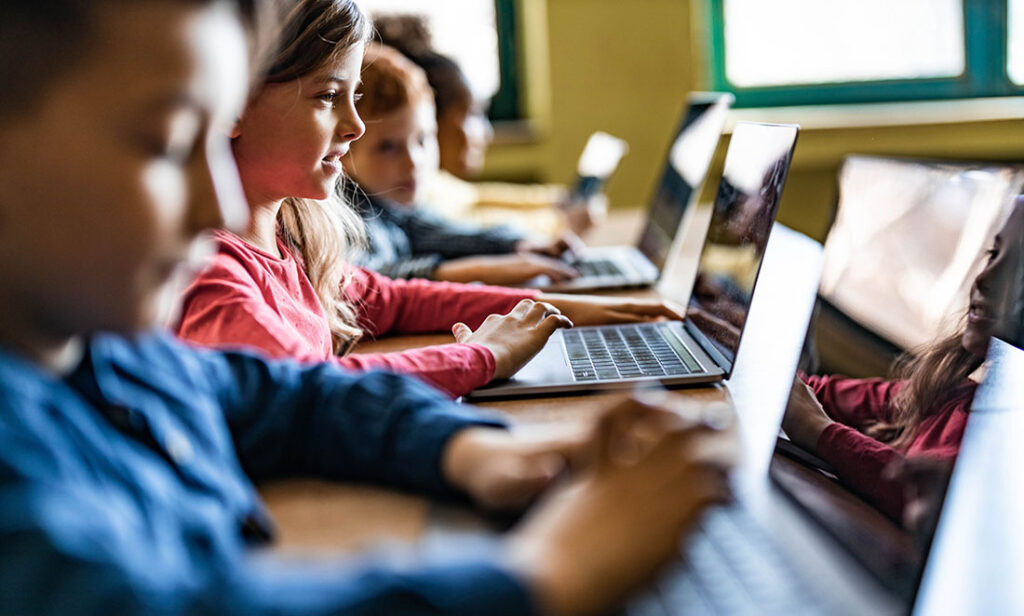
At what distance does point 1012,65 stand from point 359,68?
3.18 metres

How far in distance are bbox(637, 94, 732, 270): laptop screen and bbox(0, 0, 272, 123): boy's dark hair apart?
1.25 meters

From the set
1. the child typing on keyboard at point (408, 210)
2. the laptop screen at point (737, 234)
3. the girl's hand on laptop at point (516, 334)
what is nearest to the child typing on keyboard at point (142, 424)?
the girl's hand on laptop at point (516, 334)

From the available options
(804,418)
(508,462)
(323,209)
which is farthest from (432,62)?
(508,462)

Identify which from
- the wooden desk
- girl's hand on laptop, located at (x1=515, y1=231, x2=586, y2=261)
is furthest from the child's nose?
girl's hand on laptop, located at (x1=515, y1=231, x2=586, y2=261)

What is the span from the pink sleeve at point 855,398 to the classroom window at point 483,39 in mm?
2982

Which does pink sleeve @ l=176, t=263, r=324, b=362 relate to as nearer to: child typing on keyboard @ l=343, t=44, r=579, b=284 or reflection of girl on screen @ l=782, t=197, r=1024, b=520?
reflection of girl on screen @ l=782, t=197, r=1024, b=520

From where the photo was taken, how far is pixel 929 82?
11.8 ft

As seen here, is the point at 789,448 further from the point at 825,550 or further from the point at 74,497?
the point at 74,497

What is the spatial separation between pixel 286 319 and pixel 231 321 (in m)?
0.12

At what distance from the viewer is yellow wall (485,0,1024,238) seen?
3.41 metres

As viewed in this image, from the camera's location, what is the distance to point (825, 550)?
0.57 m

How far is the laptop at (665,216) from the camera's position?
1531 millimetres

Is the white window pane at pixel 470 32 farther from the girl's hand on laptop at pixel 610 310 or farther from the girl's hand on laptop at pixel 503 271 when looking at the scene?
the girl's hand on laptop at pixel 610 310

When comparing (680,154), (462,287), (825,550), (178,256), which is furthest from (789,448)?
(680,154)
